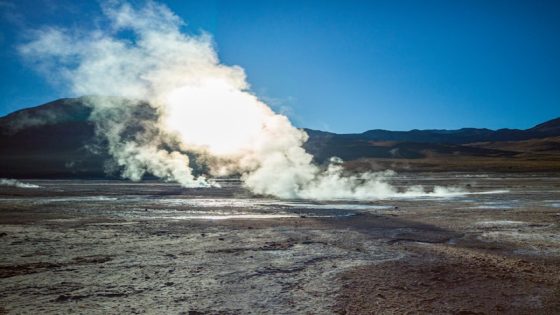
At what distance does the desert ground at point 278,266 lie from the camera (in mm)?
8492

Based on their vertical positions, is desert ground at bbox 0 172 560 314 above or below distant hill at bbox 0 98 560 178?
below

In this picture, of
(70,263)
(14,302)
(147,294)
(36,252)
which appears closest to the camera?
(14,302)

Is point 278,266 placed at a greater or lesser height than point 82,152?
lesser

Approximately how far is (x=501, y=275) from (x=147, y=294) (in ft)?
26.9

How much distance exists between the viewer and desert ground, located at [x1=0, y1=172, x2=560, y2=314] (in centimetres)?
849

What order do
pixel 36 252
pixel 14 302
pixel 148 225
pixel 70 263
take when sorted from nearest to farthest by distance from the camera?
pixel 14 302 → pixel 70 263 → pixel 36 252 → pixel 148 225

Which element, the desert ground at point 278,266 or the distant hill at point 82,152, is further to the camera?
the distant hill at point 82,152

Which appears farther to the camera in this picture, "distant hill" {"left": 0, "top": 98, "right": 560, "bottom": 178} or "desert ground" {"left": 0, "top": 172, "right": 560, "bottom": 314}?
"distant hill" {"left": 0, "top": 98, "right": 560, "bottom": 178}

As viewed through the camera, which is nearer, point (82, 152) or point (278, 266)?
point (278, 266)

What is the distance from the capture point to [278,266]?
38.3 feet

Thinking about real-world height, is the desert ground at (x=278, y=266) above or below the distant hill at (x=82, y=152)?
below

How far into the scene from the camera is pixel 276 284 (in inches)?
388

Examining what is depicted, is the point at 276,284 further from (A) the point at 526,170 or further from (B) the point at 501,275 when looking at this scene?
(A) the point at 526,170

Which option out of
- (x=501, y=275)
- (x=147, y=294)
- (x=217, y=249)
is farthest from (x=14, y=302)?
(x=501, y=275)
